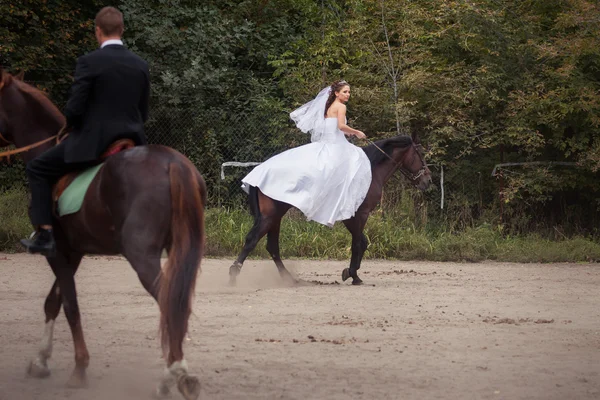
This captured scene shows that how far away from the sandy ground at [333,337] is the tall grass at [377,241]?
2.64 meters

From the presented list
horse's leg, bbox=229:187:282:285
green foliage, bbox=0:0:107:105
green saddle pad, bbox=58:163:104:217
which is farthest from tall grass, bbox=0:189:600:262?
→ green saddle pad, bbox=58:163:104:217

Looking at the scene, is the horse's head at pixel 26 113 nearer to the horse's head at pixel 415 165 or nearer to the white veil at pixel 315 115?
the white veil at pixel 315 115

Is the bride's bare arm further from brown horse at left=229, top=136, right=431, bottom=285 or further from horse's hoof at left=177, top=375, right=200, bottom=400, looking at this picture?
horse's hoof at left=177, top=375, right=200, bottom=400

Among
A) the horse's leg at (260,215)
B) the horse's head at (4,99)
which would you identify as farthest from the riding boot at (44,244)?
the horse's leg at (260,215)

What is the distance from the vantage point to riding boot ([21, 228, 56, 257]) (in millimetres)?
6316

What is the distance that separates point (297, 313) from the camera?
31.4 ft

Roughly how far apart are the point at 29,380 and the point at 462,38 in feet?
49.7

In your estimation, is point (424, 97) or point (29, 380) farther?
point (424, 97)

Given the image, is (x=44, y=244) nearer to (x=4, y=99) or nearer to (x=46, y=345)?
(x=46, y=345)

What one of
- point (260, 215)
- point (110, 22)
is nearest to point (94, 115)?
point (110, 22)

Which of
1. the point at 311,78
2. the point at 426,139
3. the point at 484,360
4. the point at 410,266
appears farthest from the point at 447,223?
the point at 484,360

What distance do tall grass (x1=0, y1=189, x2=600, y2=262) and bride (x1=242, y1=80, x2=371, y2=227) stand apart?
361cm

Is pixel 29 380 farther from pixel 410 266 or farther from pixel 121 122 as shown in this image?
pixel 410 266

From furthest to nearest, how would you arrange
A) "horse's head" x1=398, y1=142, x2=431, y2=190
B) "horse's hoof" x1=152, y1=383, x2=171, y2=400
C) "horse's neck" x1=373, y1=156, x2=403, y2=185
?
1. "horse's head" x1=398, y1=142, x2=431, y2=190
2. "horse's neck" x1=373, y1=156, x2=403, y2=185
3. "horse's hoof" x1=152, y1=383, x2=171, y2=400
